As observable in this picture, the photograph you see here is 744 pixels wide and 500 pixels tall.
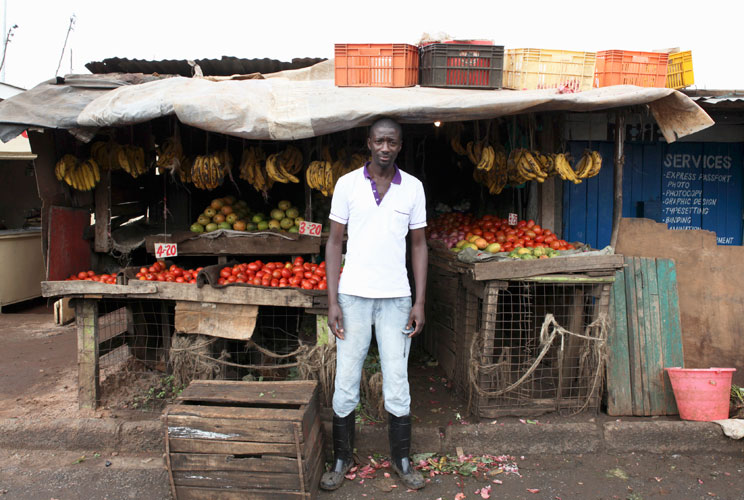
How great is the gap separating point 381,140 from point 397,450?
2.06 m

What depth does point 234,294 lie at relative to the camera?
168 inches

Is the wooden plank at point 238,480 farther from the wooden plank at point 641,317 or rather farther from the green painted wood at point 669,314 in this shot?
the green painted wood at point 669,314

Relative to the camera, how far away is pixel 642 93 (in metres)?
3.85

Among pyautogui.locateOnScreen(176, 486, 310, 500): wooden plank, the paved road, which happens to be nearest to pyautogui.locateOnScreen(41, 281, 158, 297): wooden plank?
the paved road

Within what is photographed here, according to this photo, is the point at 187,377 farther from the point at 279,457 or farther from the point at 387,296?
the point at 387,296

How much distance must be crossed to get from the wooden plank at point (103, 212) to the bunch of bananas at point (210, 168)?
95 centimetres

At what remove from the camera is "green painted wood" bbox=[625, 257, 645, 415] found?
14.2 feet

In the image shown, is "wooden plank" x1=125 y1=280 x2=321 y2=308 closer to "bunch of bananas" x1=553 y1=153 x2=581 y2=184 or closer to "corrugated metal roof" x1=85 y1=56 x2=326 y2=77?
"bunch of bananas" x1=553 y1=153 x2=581 y2=184

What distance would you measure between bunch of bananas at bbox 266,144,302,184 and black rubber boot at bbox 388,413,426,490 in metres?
2.20

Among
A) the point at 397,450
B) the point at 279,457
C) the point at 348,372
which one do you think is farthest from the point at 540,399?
the point at 279,457

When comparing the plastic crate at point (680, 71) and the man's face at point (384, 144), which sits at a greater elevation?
the plastic crate at point (680, 71)

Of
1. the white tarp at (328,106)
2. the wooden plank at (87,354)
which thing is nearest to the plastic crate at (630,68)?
the white tarp at (328,106)

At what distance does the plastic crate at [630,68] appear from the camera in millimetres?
4387

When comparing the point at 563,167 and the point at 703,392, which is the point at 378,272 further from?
the point at 703,392
